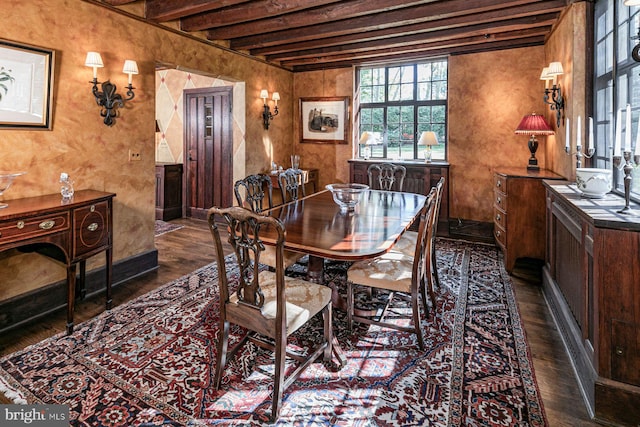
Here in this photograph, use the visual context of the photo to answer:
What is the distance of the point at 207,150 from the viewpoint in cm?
602

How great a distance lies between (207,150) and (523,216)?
478 centimetres

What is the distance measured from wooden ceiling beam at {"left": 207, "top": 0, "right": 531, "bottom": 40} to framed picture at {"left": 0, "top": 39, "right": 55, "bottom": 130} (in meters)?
2.04

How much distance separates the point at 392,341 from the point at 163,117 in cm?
606

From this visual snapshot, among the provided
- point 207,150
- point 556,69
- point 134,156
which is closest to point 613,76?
point 556,69

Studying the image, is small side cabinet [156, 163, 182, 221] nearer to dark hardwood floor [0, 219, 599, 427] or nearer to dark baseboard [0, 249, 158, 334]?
dark hardwood floor [0, 219, 599, 427]

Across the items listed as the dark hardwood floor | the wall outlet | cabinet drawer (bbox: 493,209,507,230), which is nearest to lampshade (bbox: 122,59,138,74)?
the wall outlet

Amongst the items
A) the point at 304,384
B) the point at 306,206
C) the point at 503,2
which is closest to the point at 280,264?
the point at 304,384

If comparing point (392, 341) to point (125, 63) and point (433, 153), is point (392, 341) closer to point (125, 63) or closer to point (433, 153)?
point (125, 63)

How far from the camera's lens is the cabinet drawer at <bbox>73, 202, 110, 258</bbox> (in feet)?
8.25

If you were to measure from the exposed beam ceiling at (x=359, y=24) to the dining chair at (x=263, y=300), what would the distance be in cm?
259

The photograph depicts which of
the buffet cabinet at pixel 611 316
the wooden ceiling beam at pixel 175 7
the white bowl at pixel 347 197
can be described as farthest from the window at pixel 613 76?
the wooden ceiling beam at pixel 175 7

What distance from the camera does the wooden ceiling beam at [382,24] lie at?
346 centimetres

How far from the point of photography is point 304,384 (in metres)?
1.93

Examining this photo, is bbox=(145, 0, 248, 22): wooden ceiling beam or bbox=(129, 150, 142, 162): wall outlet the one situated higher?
bbox=(145, 0, 248, 22): wooden ceiling beam
